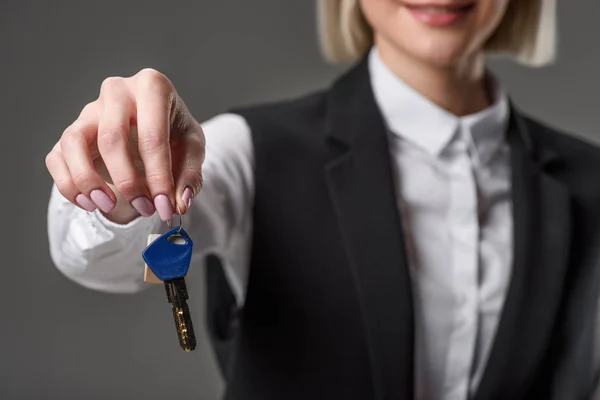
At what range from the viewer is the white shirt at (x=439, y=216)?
1.00 meters

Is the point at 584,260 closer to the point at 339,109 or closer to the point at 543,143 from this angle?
the point at 543,143

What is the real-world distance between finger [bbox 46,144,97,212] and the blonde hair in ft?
2.00

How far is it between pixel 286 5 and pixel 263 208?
685mm

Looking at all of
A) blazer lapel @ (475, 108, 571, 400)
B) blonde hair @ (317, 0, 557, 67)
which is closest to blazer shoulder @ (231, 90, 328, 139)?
blonde hair @ (317, 0, 557, 67)

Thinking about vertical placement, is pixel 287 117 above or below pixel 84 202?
below

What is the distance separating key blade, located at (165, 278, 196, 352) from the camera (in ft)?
1.96

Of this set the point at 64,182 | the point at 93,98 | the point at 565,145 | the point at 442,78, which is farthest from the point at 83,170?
the point at 93,98

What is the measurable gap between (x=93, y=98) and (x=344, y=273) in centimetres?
62

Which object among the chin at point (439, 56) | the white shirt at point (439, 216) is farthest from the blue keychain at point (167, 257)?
the chin at point (439, 56)

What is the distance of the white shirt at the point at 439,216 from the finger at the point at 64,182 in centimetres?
32

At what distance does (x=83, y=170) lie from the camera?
1.94 ft

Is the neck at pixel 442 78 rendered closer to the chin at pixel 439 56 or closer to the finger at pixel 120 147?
the chin at pixel 439 56

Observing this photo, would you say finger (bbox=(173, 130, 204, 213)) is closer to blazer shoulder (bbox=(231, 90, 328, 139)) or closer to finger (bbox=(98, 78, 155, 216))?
finger (bbox=(98, 78, 155, 216))

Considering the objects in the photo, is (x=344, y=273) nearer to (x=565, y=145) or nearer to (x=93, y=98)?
(x=565, y=145)
